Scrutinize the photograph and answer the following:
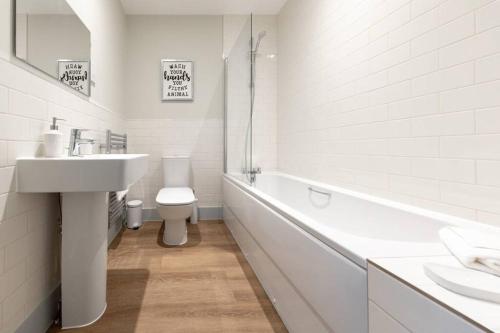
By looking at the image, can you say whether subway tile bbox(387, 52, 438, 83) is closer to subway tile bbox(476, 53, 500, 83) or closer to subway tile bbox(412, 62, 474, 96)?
subway tile bbox(412, 62, 474, 96)

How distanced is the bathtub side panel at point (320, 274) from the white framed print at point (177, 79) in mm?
2313

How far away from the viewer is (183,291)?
5.80ft

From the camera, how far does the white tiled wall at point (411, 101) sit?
1.06m

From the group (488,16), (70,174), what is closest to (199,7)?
(70,174)

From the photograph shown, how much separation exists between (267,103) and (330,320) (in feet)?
9.80

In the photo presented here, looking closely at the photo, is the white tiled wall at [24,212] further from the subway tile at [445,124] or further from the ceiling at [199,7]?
the ceiling at [199,7]

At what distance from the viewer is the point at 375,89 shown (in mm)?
1676

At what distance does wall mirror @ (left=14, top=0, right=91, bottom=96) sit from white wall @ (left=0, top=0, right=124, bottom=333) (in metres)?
0.07

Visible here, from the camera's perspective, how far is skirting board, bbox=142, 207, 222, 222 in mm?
3438

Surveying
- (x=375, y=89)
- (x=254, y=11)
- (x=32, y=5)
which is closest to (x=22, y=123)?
(x=32, y=5)

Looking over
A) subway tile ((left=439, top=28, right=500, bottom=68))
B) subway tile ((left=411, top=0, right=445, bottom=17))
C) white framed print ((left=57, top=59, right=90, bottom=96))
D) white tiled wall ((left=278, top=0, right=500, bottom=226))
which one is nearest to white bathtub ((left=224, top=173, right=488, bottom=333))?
white tiled wall ((left=278, top=0, right=500, bottom=226))

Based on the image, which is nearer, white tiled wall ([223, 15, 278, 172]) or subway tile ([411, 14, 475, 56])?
subway tile ([411, 14, 475, 56])

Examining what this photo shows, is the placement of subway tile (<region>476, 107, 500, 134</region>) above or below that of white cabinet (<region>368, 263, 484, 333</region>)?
above

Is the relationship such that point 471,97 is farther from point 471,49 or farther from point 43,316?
point 43,316
